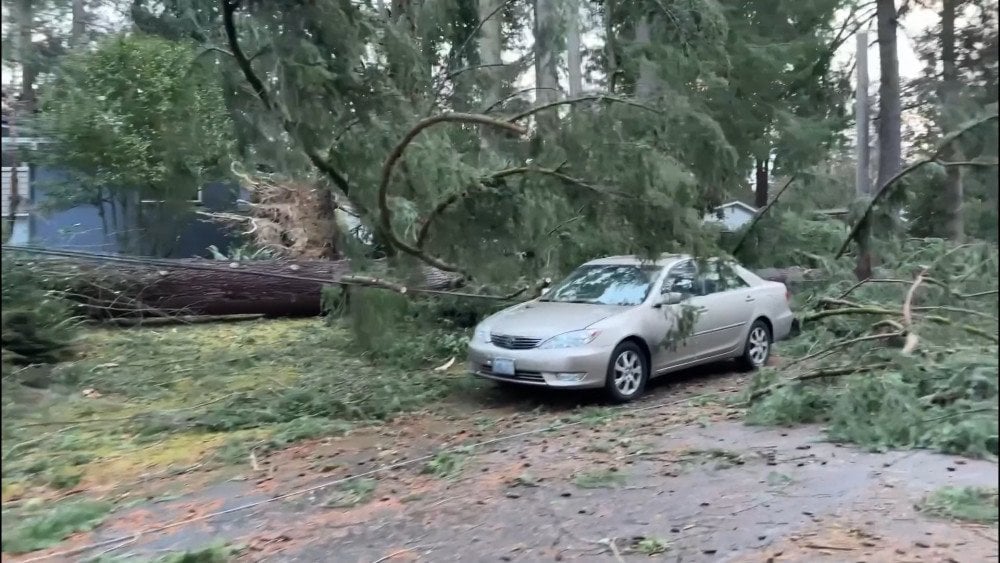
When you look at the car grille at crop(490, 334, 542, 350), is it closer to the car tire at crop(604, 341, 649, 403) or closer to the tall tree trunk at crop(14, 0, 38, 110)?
the car tire at crop(604, 341, 649, 403)

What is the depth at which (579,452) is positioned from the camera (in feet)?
22.4

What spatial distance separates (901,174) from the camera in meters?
6.04

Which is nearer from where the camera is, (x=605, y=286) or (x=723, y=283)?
(x=605, y=286)

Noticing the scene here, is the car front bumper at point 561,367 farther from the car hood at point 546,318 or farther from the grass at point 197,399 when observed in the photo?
the grass at point 197,399

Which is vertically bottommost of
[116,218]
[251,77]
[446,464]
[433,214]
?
[446,464]

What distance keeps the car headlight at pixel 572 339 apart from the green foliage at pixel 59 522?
429cm

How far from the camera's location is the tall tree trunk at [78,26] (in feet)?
37.6

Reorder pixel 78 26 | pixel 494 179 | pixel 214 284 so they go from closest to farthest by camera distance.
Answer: pixel 494 179
pixel 78 26
pixel 214 284

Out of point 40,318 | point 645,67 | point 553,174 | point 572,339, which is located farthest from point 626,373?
point 40,318

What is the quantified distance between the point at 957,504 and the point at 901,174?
2.36 metres

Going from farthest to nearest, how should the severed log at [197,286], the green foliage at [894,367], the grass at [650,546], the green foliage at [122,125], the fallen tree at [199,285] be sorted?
the green foliage at [122,125] → the severed log at [197,286] → the fallen tree at [199,285] → the green foliage at [894,367] → the grass at [650,546]

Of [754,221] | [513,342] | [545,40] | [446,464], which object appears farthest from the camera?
[754,221]

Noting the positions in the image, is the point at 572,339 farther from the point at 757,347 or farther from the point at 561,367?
the point at 757,347

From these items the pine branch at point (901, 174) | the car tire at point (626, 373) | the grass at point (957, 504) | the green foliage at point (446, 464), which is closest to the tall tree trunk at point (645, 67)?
Result: the pine branch at point (901, 174)
